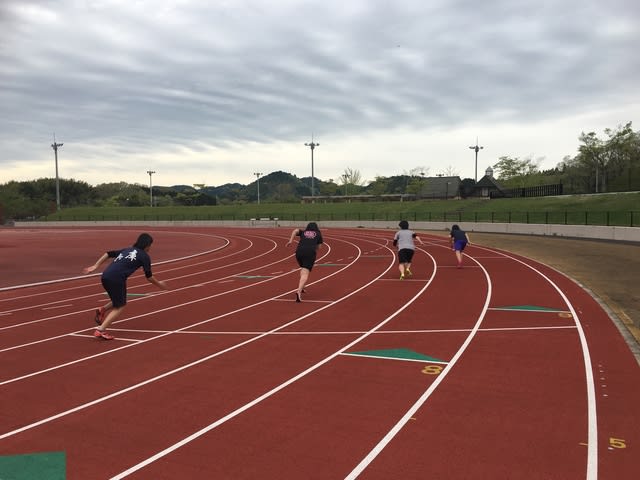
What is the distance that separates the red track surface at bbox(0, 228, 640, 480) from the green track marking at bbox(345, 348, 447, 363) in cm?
6

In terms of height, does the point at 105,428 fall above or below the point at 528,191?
below

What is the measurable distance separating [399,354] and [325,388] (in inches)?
70.6

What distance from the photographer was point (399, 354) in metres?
7.38

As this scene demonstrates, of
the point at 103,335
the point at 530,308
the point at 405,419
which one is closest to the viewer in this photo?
the point at 405,419

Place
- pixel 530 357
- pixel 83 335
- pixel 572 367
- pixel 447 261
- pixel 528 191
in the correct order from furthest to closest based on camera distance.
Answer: pixel 528 191
pixel 447 261
pixel 83 335
pixel 530 357
pixel 572 367

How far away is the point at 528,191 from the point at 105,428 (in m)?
70.3

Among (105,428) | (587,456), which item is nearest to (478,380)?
(587,456)

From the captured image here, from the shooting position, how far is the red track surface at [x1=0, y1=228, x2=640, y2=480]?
169 inches

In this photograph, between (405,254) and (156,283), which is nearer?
(156,283)

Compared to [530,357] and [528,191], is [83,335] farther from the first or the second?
[528,191]

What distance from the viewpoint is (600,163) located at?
69000mm

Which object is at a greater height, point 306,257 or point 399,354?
point 306,257

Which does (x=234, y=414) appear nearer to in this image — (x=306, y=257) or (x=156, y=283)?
(x=156, y=283)

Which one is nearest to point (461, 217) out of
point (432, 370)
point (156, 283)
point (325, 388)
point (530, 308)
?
point (530, 308)
